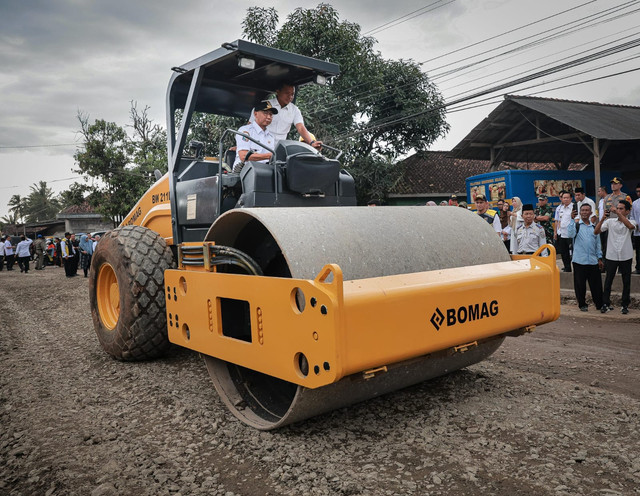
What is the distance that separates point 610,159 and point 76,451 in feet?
65.3

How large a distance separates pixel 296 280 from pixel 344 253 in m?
0.50

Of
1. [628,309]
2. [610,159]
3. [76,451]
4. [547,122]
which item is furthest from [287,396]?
[610,159]

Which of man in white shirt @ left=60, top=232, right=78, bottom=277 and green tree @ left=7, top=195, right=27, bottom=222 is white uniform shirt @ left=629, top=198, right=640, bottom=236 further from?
green tree @ left=7, top=195, right=27, bottom=222

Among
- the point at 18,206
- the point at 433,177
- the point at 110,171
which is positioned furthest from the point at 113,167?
the point at 18,206

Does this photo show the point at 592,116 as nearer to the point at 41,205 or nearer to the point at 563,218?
the point at 563,218

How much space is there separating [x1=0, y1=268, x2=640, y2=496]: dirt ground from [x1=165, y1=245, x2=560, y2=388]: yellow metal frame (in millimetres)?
484

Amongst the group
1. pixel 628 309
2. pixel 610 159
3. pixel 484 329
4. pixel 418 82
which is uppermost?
pixel 418 82

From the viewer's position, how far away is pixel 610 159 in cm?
1886

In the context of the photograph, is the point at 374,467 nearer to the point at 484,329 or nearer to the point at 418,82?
the point at 484,329

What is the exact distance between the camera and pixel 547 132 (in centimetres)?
1716

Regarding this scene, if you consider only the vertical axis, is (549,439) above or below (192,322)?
below

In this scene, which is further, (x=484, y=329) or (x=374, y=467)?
(x=484, y=329)

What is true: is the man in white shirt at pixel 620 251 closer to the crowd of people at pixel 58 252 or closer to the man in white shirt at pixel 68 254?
the crowd of people at pixel 58 252

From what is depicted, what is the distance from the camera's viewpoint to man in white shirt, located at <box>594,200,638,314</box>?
25.7 ft
